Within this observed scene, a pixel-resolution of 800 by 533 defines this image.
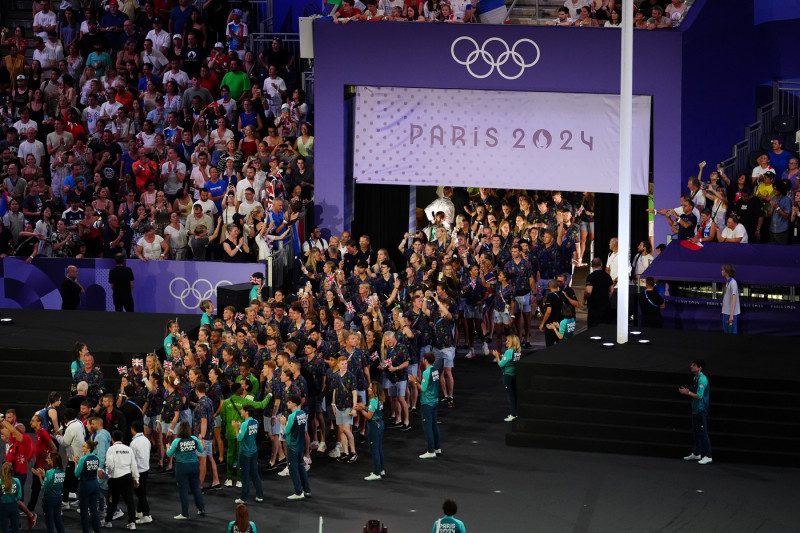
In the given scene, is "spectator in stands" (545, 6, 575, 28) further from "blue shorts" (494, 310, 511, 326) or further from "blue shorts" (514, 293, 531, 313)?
"blue shorts" (494, 310, 511, 326)

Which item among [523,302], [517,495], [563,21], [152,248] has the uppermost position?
[563,21]

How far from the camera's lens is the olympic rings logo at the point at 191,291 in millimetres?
25047

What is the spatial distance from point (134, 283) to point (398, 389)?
692 centimetres

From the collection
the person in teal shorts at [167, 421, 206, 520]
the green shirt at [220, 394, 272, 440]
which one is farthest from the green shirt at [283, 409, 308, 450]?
the person in teal shorts at [167, 421, 206, 520]

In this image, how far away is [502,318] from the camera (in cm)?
2353

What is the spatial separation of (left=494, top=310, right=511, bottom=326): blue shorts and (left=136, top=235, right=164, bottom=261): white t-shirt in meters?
6.24

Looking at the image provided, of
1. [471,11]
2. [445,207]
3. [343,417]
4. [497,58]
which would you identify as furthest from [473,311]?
[471,11]

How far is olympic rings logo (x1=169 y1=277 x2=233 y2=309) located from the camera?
2505 cm

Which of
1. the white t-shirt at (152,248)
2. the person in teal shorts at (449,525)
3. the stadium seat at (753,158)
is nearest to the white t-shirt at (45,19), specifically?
the white t-shirt at (152,248)

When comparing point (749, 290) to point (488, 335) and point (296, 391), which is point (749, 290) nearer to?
point (488, 335)

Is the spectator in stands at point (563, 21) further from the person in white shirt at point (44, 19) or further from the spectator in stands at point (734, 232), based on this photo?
the person in white shirt at point (44, 19)

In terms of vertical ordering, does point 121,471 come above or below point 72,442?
below

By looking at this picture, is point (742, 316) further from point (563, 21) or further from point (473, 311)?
point (563, 21)

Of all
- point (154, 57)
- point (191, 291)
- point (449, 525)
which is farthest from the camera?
point (154, 57)
